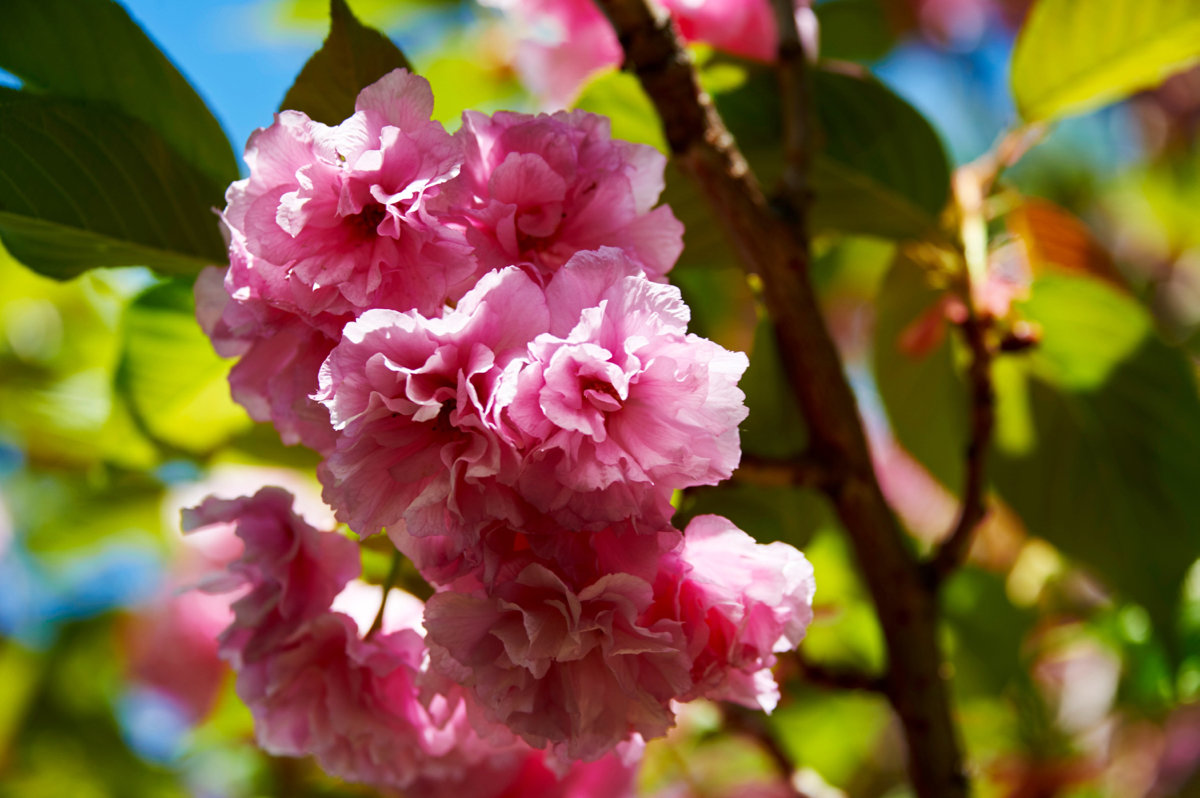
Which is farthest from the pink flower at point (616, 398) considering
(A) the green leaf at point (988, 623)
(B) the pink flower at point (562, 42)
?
(A) the green leaf at point (988, 623)

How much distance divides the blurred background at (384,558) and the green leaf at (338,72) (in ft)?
0.74

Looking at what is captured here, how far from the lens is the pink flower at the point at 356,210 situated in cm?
39

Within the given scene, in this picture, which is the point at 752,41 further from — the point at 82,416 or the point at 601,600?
the point at 82,416

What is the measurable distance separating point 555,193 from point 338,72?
141 mm

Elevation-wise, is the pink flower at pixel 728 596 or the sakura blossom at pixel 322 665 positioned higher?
the pink flower at pixel 728 596

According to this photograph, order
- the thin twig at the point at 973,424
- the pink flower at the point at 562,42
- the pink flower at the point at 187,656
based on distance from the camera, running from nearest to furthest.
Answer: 1. the thin twig at the point at 973,424
2. the pink flower at the point at 562,42
3. the pink flower at the point at 187,656

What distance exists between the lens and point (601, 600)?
0.40 m

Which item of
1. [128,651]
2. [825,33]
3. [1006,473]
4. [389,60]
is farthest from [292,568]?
[128,651]

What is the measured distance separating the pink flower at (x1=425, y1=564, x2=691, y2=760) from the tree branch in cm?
25

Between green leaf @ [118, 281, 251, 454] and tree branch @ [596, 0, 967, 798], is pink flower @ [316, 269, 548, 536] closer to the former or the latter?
tree branch @ [596, 0, 967, 798]

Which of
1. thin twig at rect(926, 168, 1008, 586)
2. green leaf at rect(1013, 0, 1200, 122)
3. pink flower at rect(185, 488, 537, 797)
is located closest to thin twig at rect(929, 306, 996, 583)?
thin twig at rect(926, 168, 1008, 586)

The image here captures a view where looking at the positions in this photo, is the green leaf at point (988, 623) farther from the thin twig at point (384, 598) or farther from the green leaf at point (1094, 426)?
the thin twig at point (384, 598)

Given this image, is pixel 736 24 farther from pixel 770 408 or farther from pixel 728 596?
pixel 728 596

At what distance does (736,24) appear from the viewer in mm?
750
